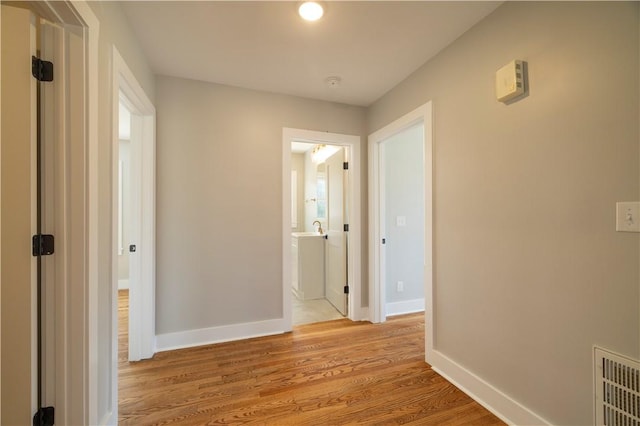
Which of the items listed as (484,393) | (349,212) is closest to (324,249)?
(349,212)

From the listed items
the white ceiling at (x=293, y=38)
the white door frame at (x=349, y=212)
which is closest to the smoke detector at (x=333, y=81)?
the white ceiling at (x=293, y=38)

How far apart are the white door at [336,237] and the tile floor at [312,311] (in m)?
0.09

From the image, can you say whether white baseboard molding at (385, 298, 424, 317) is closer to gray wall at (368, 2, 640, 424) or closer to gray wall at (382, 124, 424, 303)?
gray wall at (382, 124, 424, 303)

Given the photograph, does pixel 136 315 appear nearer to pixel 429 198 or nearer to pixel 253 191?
pixel 253 191

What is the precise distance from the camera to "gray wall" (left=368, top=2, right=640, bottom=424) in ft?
→ 3.80


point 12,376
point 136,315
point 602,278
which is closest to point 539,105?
point 602,278

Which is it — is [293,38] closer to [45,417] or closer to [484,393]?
[45,417]

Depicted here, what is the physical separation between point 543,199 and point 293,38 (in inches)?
72.6

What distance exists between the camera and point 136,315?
224cm

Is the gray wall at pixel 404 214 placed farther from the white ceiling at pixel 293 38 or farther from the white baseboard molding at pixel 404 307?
the white ceiling at pixel 293 38

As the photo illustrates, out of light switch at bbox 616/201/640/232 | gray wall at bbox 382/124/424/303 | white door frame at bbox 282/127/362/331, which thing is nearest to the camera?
light switch at bbox 616/201/640/232

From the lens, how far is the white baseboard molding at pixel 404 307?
3316 millimetres

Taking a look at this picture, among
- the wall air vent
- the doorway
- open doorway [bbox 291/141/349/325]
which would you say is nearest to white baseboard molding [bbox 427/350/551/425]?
the wall air vent

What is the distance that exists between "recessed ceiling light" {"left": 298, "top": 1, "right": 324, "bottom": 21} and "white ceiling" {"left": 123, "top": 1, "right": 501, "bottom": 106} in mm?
47
